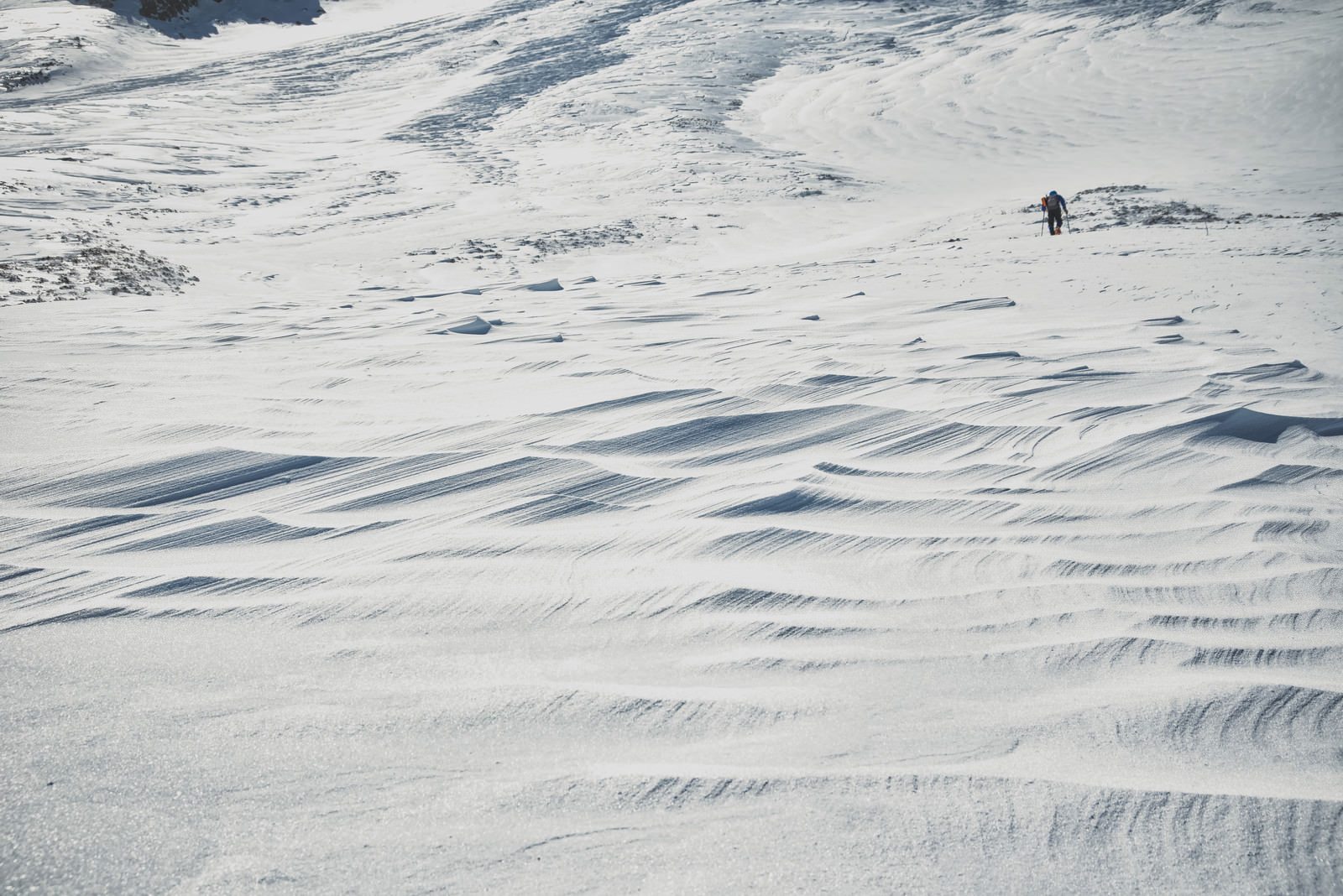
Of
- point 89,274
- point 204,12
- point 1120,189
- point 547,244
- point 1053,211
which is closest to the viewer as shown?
point 89,274

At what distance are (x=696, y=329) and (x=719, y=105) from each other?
1402cm

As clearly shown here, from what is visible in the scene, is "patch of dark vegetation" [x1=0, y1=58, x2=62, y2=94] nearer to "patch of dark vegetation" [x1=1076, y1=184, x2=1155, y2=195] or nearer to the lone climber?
the lone climber

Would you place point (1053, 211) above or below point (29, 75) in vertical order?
below

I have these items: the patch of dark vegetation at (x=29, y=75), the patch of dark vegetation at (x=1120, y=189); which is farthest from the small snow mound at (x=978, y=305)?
the patch of dark vegetation at (x=29, y=75)

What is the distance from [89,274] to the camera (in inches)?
222

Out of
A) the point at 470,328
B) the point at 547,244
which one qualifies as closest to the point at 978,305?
the point at 470,328

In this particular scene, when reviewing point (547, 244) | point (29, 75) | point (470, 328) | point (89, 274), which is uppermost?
point (29, 75)

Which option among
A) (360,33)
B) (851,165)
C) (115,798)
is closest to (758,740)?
(115,798)

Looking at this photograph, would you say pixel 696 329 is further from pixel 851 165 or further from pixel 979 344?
pixel 851 165

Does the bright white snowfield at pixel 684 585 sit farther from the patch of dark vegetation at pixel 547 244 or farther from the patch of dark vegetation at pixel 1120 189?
the patch of dark vegetation at pixel 1120 189

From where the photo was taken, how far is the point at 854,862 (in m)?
1.00

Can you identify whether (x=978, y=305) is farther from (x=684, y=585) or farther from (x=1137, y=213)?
(x=1137, y=213)

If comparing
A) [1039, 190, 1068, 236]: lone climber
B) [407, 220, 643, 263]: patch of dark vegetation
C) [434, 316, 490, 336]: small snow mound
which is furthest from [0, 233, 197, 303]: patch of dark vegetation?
[1039, 190, 1068, 236]: lone climber

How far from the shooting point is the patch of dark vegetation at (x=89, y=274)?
497cm
